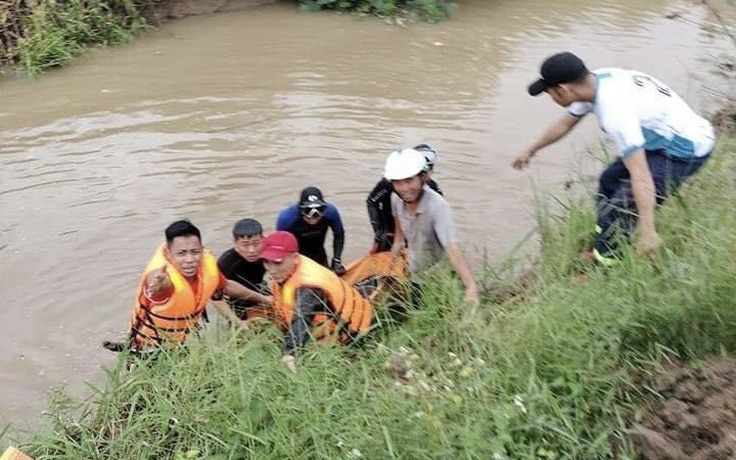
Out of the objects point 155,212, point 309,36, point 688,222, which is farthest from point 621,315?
point 309,36

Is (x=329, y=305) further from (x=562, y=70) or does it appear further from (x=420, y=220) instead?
(x=562, y=70)

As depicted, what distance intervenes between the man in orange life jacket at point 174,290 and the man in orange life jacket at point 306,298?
1.41ft

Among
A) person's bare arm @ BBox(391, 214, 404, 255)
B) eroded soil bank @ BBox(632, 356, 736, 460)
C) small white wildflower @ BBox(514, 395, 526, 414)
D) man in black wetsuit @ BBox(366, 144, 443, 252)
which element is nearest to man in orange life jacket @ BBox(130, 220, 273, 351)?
person's bare arm @ BBox(391, 214, 404, 255)

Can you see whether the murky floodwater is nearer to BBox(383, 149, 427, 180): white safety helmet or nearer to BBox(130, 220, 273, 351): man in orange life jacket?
BBox(130, 220, 273, 351): man in orange life jacket

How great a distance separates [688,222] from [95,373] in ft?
11.1

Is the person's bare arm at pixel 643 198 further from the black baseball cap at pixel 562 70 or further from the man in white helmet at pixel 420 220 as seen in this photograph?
the man in white helmet at pixel 420 220

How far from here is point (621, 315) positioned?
3539mm

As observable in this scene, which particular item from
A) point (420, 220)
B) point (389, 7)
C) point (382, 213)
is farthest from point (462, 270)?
point (389, 7)

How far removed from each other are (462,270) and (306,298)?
917 millimetres

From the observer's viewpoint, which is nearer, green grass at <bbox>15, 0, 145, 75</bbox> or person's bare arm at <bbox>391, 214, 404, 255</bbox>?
person's bare arm at <bbox>391, 214, 404, 255</bbox>

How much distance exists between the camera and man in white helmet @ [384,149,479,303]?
15.3 feet

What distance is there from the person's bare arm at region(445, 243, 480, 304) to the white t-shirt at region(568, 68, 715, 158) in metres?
1.02

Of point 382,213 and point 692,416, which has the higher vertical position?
point 692,416

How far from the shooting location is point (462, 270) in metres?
4.70
